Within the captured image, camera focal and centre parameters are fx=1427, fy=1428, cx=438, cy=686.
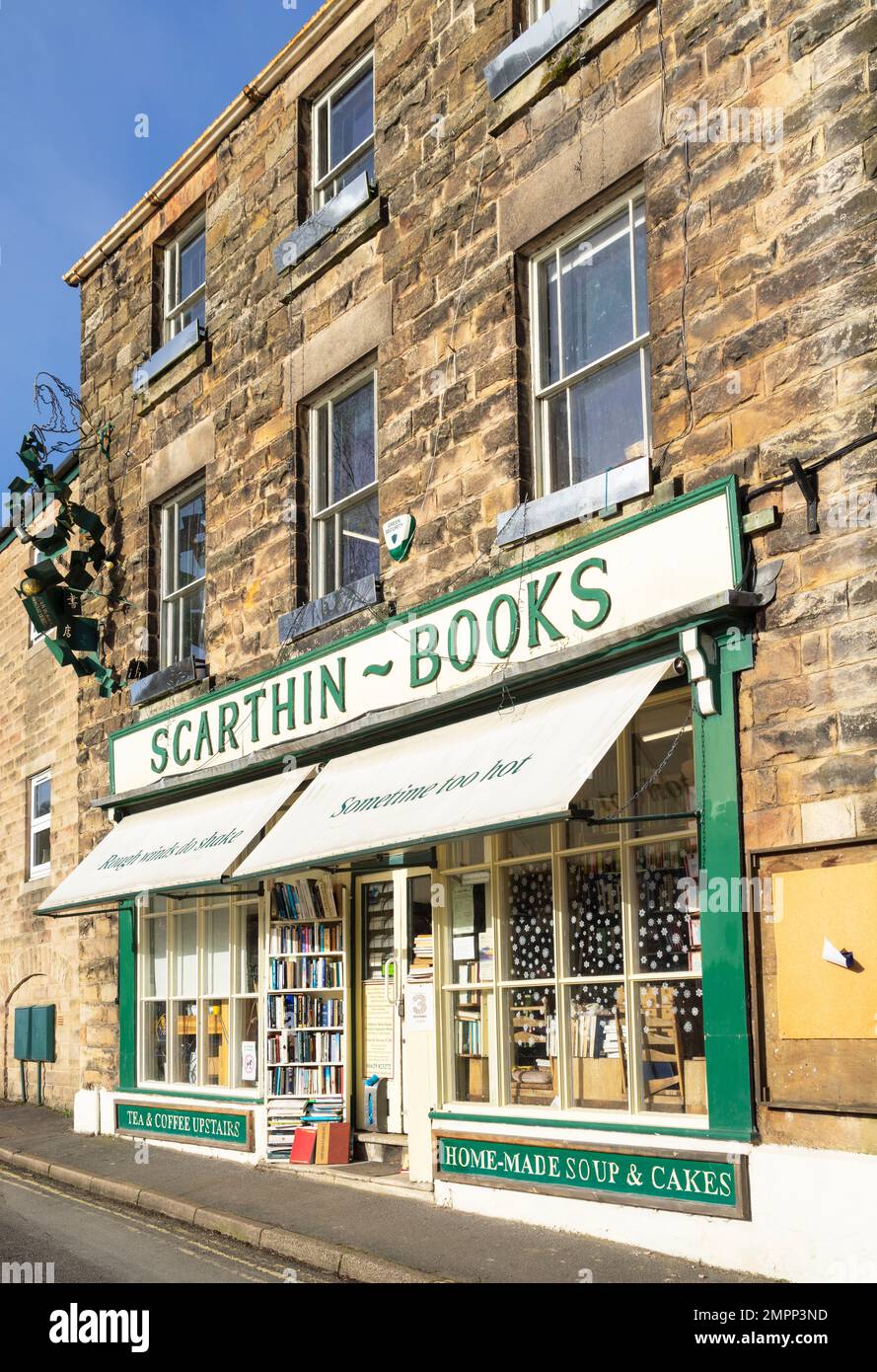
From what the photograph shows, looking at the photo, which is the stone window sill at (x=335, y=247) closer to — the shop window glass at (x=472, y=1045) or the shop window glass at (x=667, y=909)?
the shop window glass at (x=667, y=909)

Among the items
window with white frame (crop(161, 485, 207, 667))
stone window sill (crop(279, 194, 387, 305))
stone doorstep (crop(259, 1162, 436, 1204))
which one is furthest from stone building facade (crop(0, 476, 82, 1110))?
stone window sill (crop(279, 194, 387, 305))

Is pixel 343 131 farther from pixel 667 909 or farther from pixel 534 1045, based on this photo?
pixel 534 1045

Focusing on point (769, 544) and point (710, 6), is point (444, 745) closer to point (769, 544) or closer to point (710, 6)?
point (769, 544)

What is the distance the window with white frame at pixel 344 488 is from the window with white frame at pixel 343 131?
1.90 m

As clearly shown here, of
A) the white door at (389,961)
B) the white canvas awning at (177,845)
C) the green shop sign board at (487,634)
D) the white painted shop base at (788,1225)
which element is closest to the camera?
the white painted shop base at (788,1225)

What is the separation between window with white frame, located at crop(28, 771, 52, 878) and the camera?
733 inches

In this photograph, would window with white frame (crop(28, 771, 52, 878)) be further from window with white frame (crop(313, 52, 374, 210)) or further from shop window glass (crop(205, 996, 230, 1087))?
window with white frame (crop(313, 52, 374, 210))

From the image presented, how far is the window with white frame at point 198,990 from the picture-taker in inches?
502

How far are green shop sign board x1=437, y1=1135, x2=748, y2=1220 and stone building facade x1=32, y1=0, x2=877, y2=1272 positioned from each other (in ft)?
1.36

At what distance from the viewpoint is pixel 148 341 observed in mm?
15141

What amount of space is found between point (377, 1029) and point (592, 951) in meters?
3.17

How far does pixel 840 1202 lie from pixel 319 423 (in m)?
7.90

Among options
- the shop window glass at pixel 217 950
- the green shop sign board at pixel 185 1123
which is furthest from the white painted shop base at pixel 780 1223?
the shop window glass at pixel 217 950
